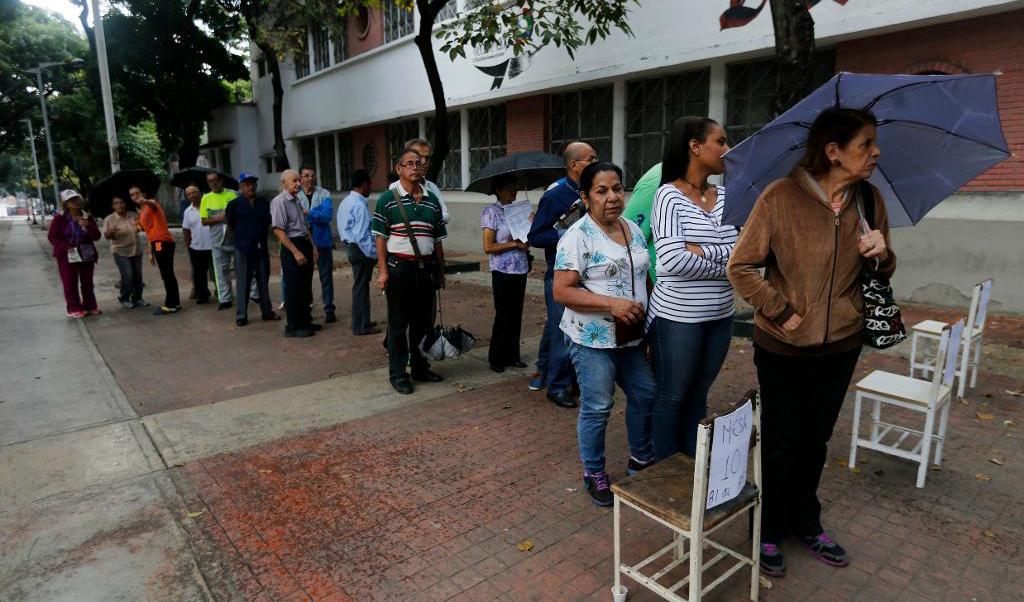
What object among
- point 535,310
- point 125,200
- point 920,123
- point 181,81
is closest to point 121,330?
point 125,200

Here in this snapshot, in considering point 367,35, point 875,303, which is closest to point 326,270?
point 875,303

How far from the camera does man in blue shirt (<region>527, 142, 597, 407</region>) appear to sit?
4535 mm

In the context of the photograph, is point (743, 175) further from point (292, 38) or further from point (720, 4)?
point (292, 38)

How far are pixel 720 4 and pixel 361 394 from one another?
7622mm

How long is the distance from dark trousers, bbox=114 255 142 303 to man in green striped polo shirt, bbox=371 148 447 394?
20.9ft

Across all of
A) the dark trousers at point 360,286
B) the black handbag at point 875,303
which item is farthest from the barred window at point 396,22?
the black handbag at point 875,303

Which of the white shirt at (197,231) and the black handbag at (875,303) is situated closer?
the black handbag at (875,303)

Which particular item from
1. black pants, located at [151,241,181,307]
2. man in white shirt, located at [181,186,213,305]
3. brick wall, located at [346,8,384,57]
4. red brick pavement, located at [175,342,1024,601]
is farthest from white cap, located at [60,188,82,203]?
brick wall, located at [346,8,384,57]

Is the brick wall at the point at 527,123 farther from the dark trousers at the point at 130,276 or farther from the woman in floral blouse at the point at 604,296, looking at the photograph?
the woman in floral blouse at the point at 604,296

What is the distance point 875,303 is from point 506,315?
3.53 meters

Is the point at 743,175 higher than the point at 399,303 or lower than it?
higher

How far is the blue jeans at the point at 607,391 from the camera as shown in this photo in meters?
3.27

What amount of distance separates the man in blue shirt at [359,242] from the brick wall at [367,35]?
1135 centimetres

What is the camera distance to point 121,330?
27.4ft
